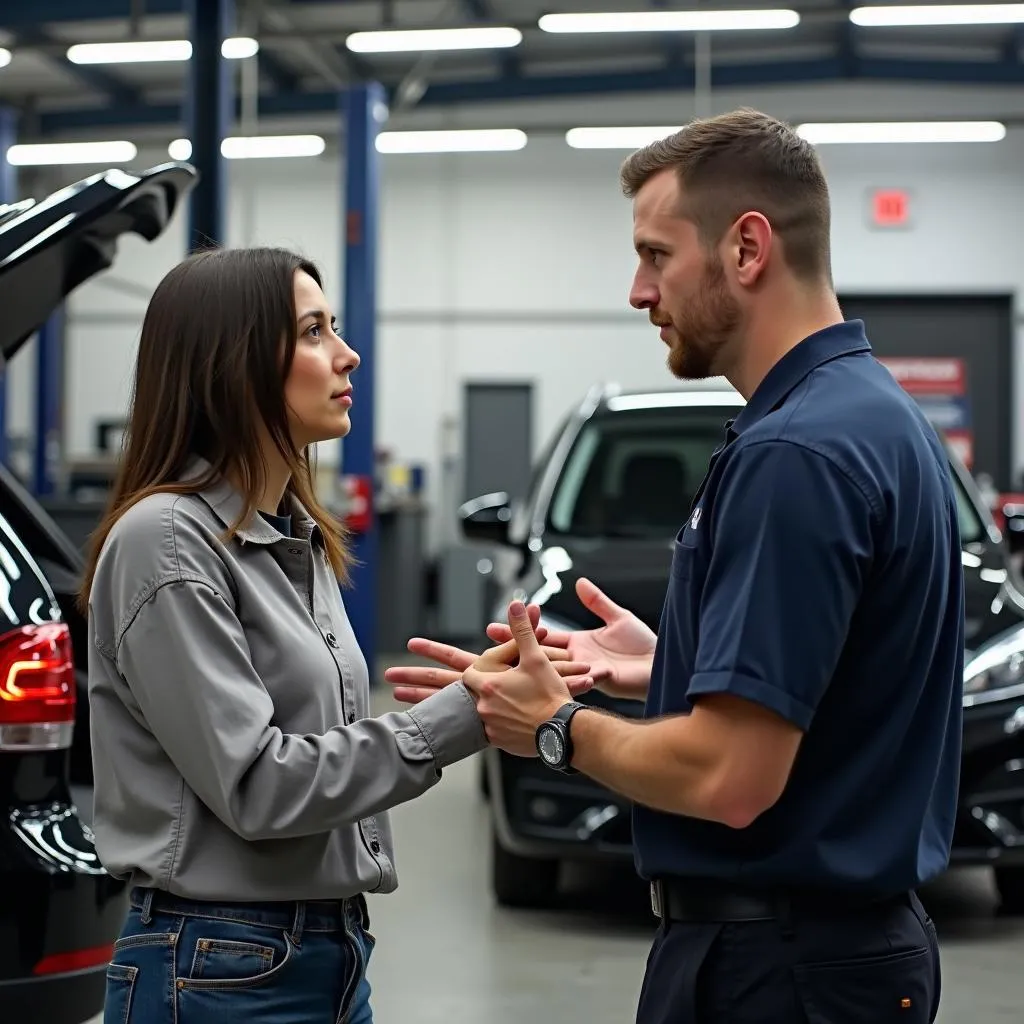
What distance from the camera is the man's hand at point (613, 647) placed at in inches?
83.9

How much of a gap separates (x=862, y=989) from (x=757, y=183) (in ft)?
2.80

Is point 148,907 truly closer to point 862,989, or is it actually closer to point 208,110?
point 862,989

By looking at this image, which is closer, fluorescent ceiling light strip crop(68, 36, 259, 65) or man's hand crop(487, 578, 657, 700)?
man's hand crop(487, 578, 657, 700)

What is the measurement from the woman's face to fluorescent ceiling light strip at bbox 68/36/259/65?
33.1 ft

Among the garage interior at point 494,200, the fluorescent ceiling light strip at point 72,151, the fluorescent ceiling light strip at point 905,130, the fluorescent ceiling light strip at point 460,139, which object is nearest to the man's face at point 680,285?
the garage interior at point 494,200

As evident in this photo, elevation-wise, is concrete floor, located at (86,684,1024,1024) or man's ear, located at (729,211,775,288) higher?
man's ear, located at (729,211,775,288)

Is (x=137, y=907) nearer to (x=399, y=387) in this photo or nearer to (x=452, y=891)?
(x=452, y=891)

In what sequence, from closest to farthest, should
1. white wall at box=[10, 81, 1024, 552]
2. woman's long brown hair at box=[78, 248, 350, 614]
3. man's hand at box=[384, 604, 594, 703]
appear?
woman's long brown hair at box=[78, 248, 350, 614] → man's hand at box=[384, 604, 594, 703] → white wall at box=[10, 81, 1024, 552]

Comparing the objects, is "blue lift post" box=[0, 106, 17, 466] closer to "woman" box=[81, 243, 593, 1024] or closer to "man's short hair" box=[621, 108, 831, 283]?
"woman" box=[81, 243, 593, 1024]

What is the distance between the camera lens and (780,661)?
1453 millimetres

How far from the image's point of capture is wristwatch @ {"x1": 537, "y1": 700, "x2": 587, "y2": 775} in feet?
5.51

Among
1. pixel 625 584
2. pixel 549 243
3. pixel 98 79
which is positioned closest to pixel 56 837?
pixel 625 584

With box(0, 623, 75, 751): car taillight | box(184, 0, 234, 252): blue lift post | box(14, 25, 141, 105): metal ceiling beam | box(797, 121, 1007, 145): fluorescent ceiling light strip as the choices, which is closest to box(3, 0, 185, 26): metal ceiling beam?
box(14, 25, 141, 105): metal ceiling beam

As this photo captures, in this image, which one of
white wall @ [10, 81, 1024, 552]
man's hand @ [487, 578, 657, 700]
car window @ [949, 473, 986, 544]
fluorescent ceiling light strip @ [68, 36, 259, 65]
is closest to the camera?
man's hand @ [487, 578, 657, 700]
